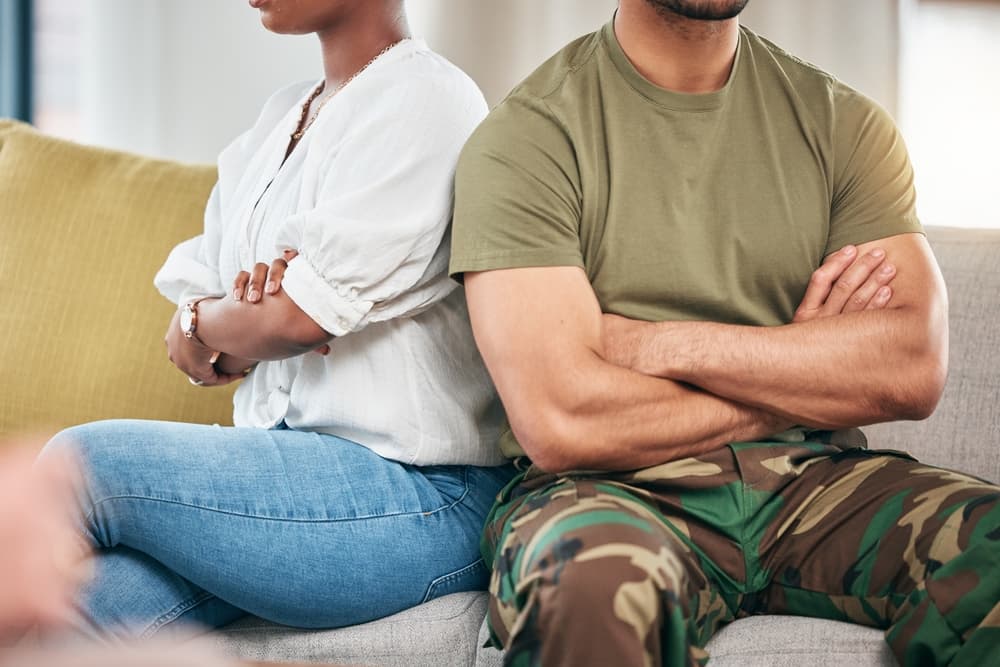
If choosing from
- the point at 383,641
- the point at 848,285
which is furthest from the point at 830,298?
the point at 383,641

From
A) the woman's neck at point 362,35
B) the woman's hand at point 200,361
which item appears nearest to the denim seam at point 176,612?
the woman's hand at point 200,361

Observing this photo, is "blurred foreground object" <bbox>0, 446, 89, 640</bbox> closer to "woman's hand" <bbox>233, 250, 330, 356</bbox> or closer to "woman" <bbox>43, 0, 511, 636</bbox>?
"woman" <bbox>43, 0, 511, 636</bbox>

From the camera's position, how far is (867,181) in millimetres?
1475

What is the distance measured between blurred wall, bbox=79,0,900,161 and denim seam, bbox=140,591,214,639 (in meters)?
1.56

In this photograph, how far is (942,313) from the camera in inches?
55.1

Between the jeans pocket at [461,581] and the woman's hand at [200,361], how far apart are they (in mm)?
437

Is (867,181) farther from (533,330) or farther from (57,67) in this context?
(57,67)

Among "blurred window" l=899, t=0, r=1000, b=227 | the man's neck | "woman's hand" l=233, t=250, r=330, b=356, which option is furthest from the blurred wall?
"woman's hand" l=233, t=250, r=330, b=356

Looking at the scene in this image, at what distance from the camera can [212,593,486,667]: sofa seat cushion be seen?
1304 mm

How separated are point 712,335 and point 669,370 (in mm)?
70

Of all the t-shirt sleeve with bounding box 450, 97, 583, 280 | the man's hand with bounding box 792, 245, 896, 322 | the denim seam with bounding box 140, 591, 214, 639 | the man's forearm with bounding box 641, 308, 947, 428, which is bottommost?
the denim seam with bounding box 140, 591, 214, 639

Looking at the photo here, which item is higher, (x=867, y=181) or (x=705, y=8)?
(x=705, y=8)

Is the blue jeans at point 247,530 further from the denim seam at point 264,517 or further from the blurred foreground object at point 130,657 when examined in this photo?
the blurred foreground object at point 130,657

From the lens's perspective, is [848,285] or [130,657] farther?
[848,285]
